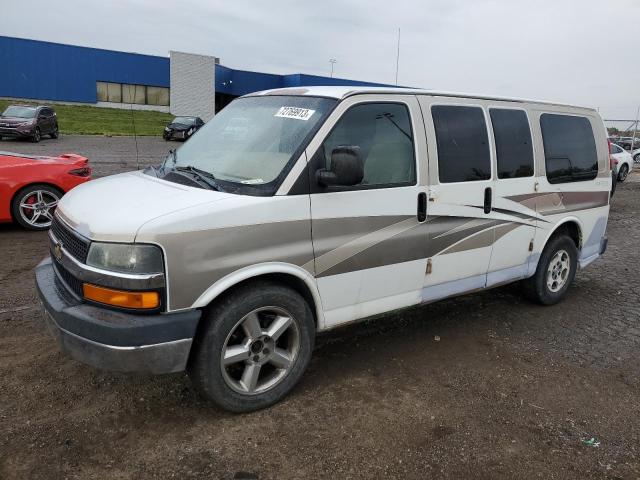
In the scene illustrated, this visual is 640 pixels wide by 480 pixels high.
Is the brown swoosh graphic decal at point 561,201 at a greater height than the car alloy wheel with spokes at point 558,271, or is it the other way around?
the brown swoosh graphic decal at point 561,201

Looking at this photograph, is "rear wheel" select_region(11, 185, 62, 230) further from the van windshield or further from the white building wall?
the white building wall

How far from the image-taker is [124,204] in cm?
313

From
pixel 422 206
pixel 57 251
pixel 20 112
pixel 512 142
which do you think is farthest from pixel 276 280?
pixel 20 112

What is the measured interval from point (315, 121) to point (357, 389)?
6.18ft

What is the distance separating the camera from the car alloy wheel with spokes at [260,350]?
126 inches

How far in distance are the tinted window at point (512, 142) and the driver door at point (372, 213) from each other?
0.99 m

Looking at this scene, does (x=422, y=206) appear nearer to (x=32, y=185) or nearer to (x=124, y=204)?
(x=124, y=204)

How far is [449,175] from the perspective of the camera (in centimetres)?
410

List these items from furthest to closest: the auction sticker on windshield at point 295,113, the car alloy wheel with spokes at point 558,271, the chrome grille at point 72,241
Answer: the car alloy wheel with spokes at point 558,271
the auction sticker on windshield at point 295,113
the chrome grille at point 72,241

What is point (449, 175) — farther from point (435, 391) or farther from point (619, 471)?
point (619, 471)

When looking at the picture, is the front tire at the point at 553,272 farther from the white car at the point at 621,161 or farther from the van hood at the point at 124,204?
the white car at the point at 621,161

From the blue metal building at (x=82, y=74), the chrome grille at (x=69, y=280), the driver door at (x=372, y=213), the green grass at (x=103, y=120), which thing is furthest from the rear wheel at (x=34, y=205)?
the blue metal building at (x=82, y=74)

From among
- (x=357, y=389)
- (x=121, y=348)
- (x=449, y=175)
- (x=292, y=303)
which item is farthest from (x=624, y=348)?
(x=121, y=348)

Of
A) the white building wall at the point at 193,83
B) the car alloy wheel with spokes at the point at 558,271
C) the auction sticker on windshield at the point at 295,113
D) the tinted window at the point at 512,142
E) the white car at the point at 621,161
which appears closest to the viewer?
the auction sticker on windshield at the point at 295,113
